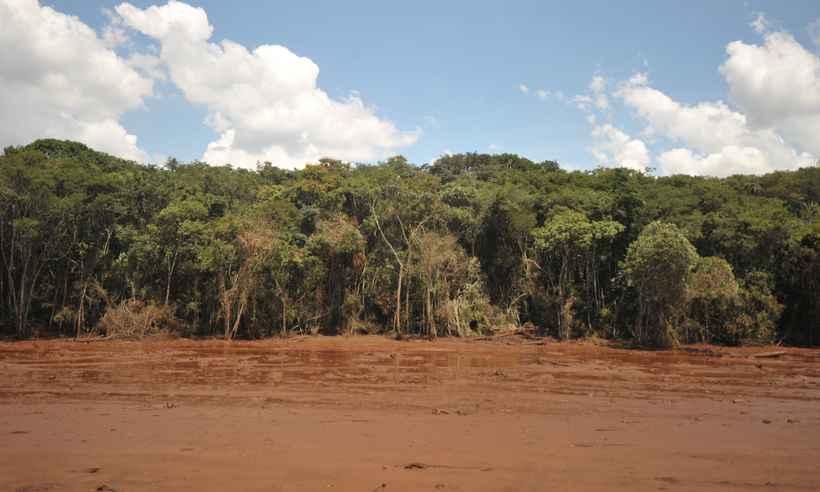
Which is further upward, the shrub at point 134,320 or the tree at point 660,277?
the tree at point 660,277

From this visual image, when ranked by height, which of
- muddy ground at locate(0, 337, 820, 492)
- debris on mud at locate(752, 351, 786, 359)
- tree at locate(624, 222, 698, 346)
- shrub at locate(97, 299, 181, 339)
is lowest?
muddy ground at locate(0, 337, 820, 492)

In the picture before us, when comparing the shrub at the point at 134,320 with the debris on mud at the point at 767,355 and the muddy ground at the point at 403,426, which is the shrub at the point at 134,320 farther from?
the debris on mud at the point at 767,355

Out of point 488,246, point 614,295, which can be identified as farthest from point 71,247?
point 614,295

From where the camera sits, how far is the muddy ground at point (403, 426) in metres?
6.02

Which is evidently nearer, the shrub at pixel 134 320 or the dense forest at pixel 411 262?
the dense forest at pixel 411 262

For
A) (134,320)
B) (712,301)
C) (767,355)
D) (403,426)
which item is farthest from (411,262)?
(403,426)

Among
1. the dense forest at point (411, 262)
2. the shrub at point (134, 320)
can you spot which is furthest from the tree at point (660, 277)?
the shrub at point (134, 320)

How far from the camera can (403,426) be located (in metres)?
8.23

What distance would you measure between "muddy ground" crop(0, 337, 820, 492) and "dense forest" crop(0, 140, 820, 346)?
7239 mm

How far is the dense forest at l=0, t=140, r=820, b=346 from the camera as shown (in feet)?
73.5

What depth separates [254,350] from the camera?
789 inches

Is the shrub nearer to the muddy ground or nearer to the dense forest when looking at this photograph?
the dense forest

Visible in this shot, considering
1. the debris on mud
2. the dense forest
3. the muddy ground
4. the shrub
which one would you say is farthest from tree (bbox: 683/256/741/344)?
the shrub

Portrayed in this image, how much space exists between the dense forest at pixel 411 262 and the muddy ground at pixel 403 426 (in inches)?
285
